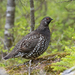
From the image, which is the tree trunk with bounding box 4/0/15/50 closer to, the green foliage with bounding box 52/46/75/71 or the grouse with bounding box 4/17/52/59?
the grouse with bounding box 4/17/52/59

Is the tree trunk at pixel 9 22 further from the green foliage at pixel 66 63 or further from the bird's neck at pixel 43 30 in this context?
the green foliage at pixel 66 63

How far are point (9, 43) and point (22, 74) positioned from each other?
159 inches

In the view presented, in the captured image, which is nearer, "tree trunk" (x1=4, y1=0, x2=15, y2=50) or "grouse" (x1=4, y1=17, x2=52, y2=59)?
"grouse" (x1=4, y1=17, x2=52, y2=59)

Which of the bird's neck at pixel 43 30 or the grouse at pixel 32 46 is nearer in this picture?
the grouse at pixel 32 46

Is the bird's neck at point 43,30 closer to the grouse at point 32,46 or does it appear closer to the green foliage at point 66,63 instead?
the grouse at point 32,46

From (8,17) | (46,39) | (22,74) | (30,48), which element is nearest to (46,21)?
(46,39)

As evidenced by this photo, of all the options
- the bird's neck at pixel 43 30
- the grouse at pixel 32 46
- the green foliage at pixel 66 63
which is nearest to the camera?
the green foliage at pixel 66 63

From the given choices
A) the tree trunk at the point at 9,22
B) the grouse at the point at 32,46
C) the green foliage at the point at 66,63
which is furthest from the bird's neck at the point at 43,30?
the green foliage at the point at 66,63

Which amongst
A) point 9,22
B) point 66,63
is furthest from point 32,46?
point 9,22

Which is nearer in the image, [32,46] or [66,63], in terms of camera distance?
[66,63]

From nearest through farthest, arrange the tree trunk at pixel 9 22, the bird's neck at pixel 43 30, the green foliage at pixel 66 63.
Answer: the green foliage at pixel 66 63 → the bird's neck at pixel 43 30 → the tree trunk at pixel 9 22

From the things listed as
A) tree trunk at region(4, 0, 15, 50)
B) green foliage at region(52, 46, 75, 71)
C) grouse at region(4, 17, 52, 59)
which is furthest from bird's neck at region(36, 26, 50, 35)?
green foliage at region(52, 46, 75, 71)

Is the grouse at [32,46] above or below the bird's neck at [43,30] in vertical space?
below

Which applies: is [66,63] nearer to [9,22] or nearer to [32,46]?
[32,46]
